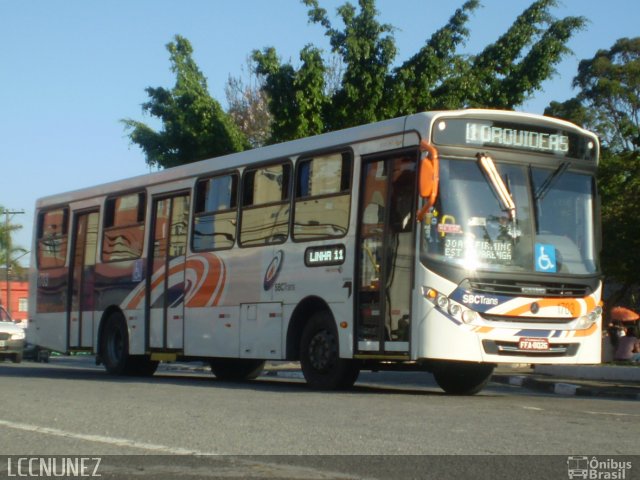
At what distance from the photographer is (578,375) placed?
2480cm

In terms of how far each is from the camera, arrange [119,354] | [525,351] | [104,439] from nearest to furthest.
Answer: [104,439]
[525,351]
[119,354]

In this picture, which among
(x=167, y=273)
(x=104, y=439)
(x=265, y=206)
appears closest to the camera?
(x=104, y=439)

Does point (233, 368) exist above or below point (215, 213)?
below

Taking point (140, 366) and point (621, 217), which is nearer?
point (140, 366)

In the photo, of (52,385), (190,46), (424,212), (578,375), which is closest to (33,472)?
(424,212)

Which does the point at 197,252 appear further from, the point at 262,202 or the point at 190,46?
the point at 190,46

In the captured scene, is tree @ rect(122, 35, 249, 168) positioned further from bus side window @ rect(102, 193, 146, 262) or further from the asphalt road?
the asphalt road

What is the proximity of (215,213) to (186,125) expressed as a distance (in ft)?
37.5

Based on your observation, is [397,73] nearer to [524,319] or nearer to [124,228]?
[124,228]

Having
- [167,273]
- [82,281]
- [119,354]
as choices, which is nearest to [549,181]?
[167,273]

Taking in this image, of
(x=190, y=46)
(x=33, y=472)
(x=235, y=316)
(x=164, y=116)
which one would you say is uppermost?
(x=190, y=46)

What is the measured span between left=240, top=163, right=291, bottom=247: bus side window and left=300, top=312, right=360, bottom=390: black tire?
4.68 feet

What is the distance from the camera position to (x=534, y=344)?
13688mm

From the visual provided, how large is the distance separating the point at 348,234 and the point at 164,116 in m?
15.9
